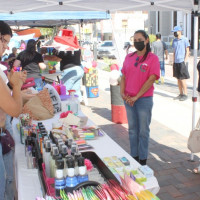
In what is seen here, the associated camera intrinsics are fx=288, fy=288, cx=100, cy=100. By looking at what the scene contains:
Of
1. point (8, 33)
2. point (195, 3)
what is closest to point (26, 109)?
point (8, 33)

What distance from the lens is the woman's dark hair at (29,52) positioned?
607 cm

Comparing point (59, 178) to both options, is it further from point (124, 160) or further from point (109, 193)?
point (124, 160)

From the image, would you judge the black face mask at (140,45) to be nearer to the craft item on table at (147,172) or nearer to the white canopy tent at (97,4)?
the white canopy tent at (97,4)

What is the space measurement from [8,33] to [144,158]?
2.34 meters

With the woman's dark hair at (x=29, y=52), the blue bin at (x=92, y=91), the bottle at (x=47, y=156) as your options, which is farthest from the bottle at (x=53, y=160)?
the blue bin at (x=92, y=91)

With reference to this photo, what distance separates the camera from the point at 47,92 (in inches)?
130

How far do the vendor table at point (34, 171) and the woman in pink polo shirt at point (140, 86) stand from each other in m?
0.89

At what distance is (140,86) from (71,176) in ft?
6.61

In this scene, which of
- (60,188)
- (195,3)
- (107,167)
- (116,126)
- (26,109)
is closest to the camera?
(60,188)

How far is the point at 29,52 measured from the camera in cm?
615

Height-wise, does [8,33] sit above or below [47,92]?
above

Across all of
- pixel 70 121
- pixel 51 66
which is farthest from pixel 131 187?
pixel 51 66

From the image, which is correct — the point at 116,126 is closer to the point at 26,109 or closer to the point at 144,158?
the point at 144,158

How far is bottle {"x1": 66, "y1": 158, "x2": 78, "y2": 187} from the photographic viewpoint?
5.23 feet
